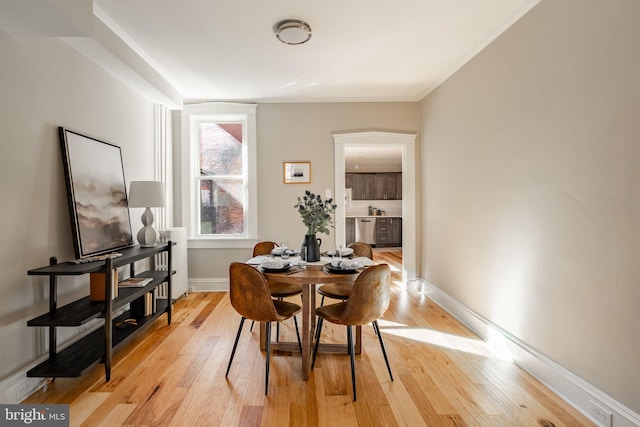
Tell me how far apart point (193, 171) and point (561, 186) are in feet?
14.0

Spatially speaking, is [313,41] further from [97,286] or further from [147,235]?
[97,286]

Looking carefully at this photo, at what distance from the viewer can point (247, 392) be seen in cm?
213

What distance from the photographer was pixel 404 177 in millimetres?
4742

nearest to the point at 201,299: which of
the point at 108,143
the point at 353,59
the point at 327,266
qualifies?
the point at 108,143

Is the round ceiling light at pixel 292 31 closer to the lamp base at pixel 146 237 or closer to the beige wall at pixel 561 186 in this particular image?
the beige wall at pixel 561 186

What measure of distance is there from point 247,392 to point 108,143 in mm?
2568

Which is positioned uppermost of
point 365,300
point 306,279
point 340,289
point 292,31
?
point 292,31

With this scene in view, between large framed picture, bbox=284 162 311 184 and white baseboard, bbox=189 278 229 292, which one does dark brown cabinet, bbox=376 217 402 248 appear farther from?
white baseboard, bbox=189 278 229 292

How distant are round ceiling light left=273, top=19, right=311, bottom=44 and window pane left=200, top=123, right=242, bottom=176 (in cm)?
207

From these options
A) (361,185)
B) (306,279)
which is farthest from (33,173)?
(361,185)

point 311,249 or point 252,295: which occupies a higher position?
point 311,249

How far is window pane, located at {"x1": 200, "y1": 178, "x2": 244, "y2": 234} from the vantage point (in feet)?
15.2

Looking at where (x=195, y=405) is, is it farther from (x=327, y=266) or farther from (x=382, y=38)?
(x=382, y=38)

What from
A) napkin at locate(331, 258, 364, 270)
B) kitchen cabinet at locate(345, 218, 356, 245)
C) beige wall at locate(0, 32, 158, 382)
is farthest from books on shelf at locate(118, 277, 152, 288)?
kitchen cabinet at locate(345, 218, 356, 245)
